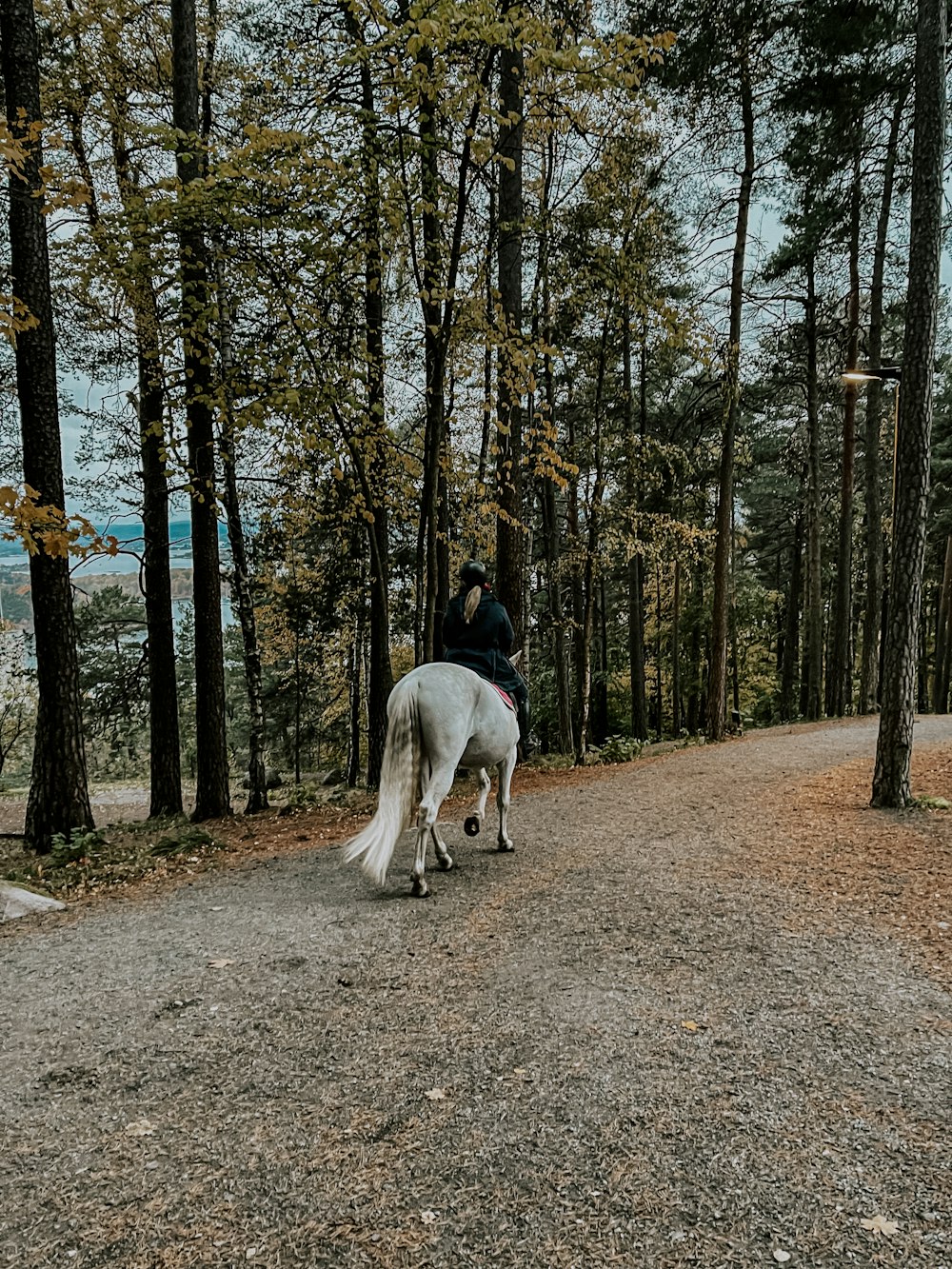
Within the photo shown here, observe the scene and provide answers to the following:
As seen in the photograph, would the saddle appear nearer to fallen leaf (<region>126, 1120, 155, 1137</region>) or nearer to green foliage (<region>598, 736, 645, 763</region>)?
fallen leaf (<region>126, 1120, 155, 1137</region>)

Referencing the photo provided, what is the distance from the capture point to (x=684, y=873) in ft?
18.7

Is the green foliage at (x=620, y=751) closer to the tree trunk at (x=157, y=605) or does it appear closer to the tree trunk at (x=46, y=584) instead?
the tree trunk at (x=157, y=605)

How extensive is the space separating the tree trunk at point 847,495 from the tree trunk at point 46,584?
47.7 feet

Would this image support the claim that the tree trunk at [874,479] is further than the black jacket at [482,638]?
Yes

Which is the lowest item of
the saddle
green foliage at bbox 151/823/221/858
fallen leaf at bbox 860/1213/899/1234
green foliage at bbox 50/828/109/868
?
green foliage at bbox 151/823/221/858

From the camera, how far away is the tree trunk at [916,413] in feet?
23.6

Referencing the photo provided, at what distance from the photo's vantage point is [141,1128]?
2.66 m

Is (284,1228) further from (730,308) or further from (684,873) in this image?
(730,308)

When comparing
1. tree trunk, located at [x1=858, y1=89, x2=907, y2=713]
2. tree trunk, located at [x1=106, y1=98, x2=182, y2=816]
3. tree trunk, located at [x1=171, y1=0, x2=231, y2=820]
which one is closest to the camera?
tree trunk, located at [x1=171, y1=0, x2=231, y2=820]

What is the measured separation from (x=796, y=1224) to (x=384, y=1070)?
5.23 feet

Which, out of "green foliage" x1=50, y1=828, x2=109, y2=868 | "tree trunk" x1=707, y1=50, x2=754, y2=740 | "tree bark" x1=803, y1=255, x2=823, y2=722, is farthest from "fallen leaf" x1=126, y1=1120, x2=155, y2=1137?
"tree bark" x1=803, y1=255, x2=823, y2=722

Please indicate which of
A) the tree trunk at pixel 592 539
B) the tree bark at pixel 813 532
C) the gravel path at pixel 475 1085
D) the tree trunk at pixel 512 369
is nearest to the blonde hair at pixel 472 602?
the gravel path at pixel 475 1085

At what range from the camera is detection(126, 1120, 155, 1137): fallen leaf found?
8.60ft

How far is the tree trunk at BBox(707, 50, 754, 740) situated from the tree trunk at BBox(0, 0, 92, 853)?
10745mm
